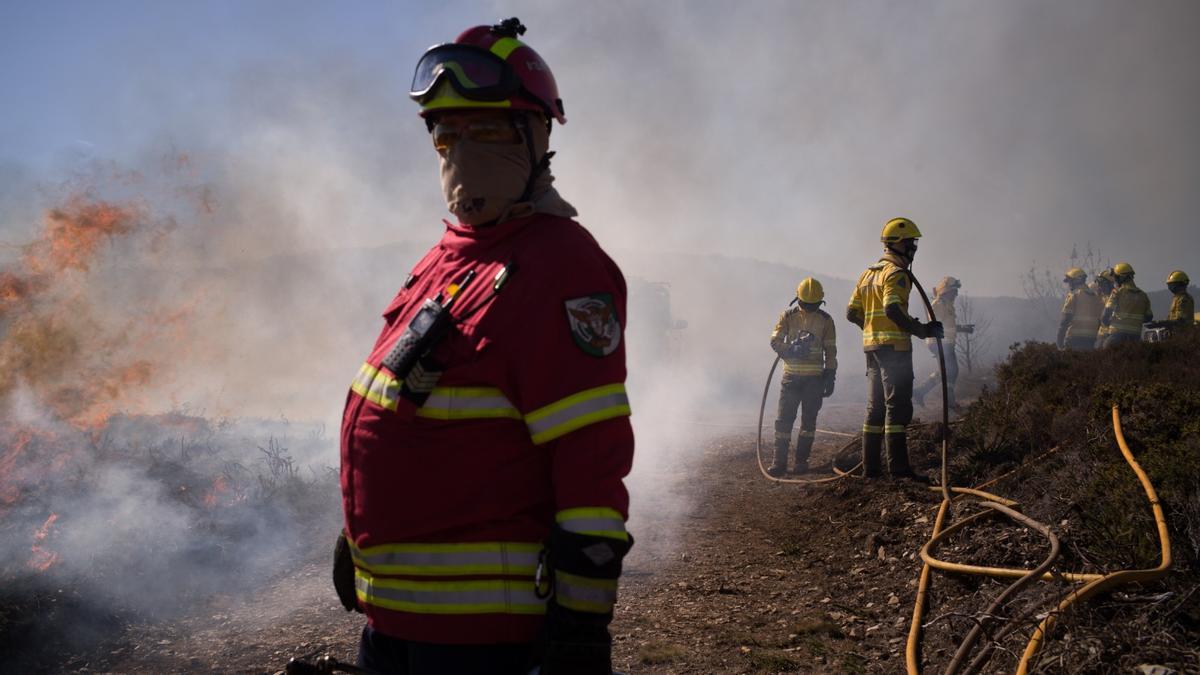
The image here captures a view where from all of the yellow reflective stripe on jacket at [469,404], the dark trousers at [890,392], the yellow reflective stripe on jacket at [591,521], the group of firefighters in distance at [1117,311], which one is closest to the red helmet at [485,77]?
the yellow reflective stripe on jacket at [469,404]

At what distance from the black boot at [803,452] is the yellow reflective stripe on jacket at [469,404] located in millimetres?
8785

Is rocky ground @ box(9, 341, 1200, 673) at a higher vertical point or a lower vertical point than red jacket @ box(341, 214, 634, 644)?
lower

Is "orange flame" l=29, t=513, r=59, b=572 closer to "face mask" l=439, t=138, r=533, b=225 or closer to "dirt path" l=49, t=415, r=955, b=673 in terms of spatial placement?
"dirt path" l=49, t=415, r=955, b=673

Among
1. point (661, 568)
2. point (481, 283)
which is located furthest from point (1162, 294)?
point (481, 283)

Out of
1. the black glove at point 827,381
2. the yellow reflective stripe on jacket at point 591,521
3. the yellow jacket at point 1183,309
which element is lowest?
the yellow reflective stripe on jacket at point 591,521

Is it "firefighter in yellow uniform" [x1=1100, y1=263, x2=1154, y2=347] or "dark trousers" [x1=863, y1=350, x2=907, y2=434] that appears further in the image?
"firefighter in yellow uniform" [x1=1100, y1=263, x2=1154, y2=347]

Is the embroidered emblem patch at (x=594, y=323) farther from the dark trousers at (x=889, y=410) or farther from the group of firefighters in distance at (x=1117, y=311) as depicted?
the group of firefighters in distance at (x=1117, y=311)

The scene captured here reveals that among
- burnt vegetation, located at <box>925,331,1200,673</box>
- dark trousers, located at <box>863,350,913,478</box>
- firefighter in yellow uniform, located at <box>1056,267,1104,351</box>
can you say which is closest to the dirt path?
dark trousers, located at <box>863,350,913,478</box>

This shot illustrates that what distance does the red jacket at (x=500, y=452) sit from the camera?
1547 mm

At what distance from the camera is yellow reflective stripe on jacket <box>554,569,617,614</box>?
1.52 m

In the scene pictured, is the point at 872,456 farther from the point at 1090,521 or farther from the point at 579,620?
the point at 579,620

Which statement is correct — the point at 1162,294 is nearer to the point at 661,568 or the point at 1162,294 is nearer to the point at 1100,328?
the point at 1100,328

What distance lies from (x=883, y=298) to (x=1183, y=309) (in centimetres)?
944

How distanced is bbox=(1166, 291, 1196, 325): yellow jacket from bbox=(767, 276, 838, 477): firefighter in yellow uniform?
23.9 ft
